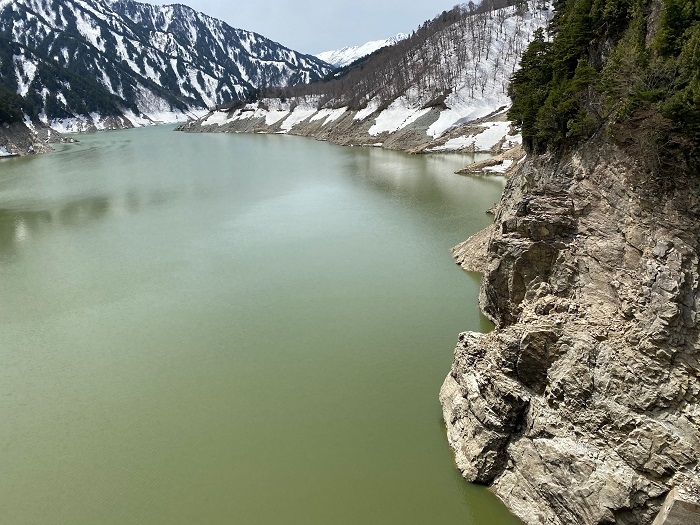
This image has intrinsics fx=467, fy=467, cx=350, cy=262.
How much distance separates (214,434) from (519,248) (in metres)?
8.05

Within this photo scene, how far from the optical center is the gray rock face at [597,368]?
6.62 metres

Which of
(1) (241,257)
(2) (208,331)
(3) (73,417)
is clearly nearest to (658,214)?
(2) (208,331)

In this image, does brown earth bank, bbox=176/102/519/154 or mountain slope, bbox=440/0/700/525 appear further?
brown earth bank, bbox=176/102/519/154

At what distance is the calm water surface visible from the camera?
27.0 ft

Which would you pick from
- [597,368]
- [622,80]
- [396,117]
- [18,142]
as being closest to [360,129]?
[396,117]

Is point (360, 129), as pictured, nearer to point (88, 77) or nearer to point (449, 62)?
point (449, 62)

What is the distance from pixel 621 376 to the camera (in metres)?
7.16

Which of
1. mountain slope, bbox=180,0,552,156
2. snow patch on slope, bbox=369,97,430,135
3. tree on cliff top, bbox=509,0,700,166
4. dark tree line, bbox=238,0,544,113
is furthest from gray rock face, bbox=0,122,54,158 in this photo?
tree on cliff top, bbox=509,0,700,166

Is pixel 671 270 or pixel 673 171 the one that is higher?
pixel 673 171

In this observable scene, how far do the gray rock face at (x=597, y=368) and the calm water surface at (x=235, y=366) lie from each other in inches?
38.4

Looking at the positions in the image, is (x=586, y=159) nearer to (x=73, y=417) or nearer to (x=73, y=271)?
(x=73, y=417)

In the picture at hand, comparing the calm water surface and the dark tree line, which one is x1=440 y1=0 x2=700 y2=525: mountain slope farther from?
the dark tree line

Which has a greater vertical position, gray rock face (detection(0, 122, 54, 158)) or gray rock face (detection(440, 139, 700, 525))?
gray rock face (detection(0, 122, 54, 158))

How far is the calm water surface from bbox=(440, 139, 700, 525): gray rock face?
976 mm
